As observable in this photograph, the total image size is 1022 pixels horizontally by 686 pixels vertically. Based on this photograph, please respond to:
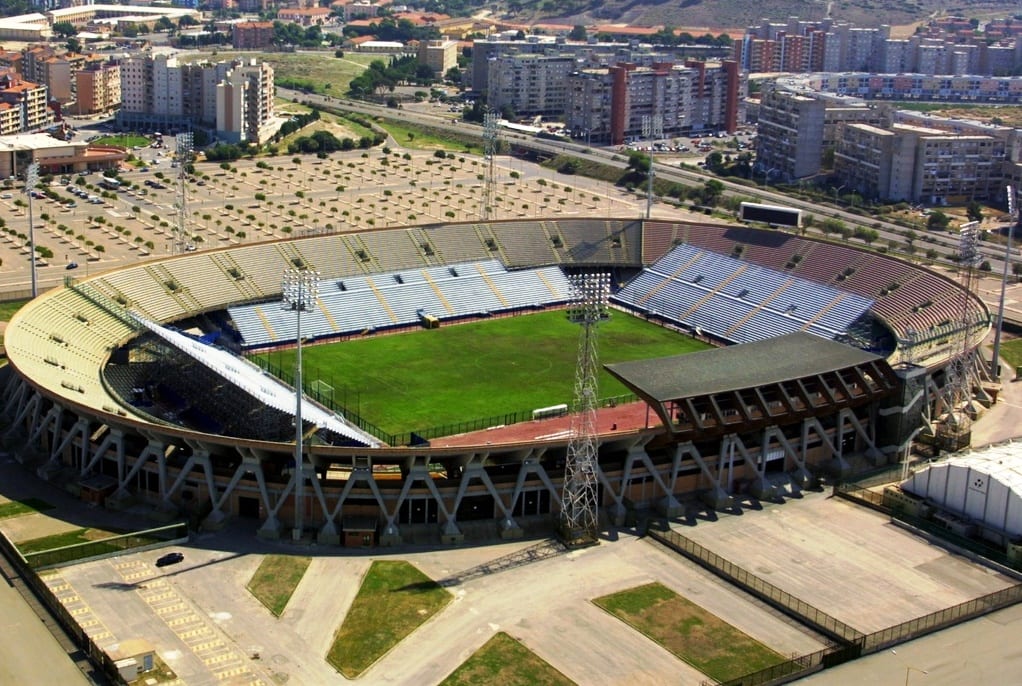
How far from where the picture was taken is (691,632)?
45.2 meters

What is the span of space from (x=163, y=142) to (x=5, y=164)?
25470 mm

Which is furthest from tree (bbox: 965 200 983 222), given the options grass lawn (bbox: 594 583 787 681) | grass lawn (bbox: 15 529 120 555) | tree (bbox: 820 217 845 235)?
grass lawn (bbox: 15 529 120 555)

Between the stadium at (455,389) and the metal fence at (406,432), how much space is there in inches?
7.8

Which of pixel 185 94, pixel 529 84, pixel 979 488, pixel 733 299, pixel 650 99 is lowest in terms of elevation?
pixel 979 488

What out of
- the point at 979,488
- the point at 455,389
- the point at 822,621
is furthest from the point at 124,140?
the point at 822,621

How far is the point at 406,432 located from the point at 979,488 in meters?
25.1

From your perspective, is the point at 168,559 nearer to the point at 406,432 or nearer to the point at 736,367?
the point at 406,432

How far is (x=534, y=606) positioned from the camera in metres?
46.7

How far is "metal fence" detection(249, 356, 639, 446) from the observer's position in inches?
2443

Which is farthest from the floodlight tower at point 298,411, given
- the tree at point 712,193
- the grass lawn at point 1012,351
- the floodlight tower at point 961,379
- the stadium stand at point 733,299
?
the tree at point 712,193

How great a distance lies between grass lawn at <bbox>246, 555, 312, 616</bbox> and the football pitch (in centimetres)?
1511

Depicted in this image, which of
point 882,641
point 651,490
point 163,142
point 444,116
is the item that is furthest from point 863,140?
point 882,641

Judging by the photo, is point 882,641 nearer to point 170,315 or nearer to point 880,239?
point 170,315

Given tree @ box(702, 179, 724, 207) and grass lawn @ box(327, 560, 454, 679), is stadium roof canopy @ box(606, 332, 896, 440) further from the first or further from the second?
tree @ box(702, 179, 724, 207)
